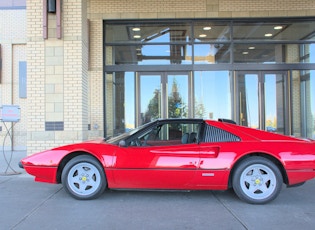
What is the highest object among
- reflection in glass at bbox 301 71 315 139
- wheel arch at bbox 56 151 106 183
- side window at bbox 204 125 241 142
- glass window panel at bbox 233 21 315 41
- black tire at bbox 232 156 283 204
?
glass window panel at bbox 233 21 315 41

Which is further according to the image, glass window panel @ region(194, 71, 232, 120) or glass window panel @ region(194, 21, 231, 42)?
glass window panel @ region(194, 71, 232, 120)

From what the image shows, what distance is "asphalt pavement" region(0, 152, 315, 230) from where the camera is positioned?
13.4ft

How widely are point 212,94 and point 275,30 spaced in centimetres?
314

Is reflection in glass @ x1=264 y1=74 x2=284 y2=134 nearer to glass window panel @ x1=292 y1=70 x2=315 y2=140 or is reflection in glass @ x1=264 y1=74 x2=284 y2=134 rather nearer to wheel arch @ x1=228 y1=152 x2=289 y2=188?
glass window panel @ x1=292 y1=70 x2=315 y2=140

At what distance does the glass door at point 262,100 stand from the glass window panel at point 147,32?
101 inches

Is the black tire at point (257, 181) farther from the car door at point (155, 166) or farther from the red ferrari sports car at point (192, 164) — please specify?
the car door at point (155, 166)

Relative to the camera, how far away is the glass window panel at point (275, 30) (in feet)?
37.1

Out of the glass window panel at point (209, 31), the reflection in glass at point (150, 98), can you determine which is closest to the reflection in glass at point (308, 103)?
the glass window panel at point (209, 31)

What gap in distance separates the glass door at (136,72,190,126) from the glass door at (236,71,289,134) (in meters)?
1.94

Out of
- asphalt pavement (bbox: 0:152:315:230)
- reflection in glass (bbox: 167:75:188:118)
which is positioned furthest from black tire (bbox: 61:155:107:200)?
reflection in glass (bbox: 167:75:188:118)

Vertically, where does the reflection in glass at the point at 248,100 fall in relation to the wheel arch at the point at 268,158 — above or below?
above

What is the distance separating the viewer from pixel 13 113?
7816mm

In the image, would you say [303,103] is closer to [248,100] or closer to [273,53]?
[248,100]

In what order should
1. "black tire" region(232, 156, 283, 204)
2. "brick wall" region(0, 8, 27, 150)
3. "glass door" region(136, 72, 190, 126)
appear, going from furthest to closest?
"brick wall" region(0, 8, 27, 150) < "glass door" region(136, 72, 190, 126) < "black tire" region(232, 156, 283, 204)
